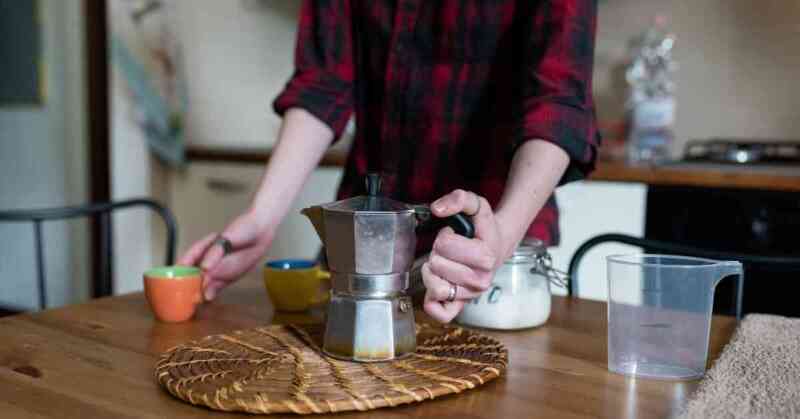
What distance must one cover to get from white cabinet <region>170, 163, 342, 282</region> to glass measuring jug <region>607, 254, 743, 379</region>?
1543mm

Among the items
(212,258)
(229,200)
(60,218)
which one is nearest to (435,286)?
(212,258)

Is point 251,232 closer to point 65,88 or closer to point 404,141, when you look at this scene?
point 404,141

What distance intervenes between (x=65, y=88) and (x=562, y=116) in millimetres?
2582

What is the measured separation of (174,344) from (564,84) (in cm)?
51

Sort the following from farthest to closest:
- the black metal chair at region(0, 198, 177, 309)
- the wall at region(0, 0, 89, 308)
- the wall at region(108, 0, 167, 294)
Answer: the wall at region(0, 0, 89, 308) < the wall at region(108, 0, 167, 294) < the black metal chair at region(0, 198, 177, 309)

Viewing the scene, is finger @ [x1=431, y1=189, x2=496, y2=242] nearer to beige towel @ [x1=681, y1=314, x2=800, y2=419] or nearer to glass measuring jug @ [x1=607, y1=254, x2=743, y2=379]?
glass measuring jug @ [x1=607, y1=254, x2=743, y2=379]

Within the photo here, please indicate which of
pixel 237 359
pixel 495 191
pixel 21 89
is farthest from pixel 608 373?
pixel 21 89

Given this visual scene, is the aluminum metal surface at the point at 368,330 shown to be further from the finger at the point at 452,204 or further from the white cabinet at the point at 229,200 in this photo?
the white cabinet at the point at 229,200

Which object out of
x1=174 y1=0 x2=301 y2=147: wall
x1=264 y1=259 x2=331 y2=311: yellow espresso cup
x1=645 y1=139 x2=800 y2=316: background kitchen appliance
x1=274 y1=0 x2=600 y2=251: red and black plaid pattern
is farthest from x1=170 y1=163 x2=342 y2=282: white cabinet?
x1=264 y1=259 x2=331 y2=311: yellow espresso cup

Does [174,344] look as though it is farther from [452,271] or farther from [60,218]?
[60,218]

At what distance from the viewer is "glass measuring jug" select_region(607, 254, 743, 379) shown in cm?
71

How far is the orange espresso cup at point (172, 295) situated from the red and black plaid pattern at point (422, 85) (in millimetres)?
332

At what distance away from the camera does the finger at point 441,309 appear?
75 cm

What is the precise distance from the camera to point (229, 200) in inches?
97.7
